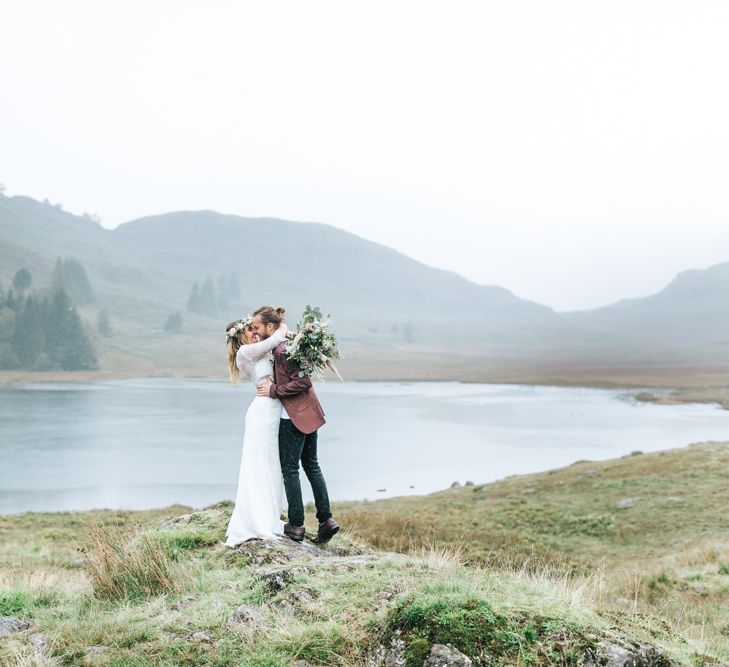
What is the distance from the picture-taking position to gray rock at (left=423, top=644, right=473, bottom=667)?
3.93m

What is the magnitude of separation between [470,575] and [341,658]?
68.9 inches

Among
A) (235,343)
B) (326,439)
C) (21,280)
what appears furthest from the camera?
(21,280)

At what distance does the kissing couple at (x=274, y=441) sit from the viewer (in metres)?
7.31

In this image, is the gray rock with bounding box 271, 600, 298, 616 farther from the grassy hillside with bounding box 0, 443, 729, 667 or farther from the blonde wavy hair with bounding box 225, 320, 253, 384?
the blonde wavy hair with bounding box 225, 320, 253, 384

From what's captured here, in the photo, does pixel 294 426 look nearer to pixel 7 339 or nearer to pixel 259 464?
pixel 259 464

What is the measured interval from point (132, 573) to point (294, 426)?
2203 mm

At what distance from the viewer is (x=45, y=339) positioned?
110 metres

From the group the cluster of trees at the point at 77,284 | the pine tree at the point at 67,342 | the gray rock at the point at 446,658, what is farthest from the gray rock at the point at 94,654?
the cluster of trees at the point at 77,284

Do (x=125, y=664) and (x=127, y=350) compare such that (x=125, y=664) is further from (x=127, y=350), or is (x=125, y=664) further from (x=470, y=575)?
(x=127, y=350)

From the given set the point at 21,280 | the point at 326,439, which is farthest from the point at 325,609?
the point at 21,280

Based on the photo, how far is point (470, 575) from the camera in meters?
5.59

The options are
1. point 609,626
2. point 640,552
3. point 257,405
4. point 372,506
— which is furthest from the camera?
point 372,506

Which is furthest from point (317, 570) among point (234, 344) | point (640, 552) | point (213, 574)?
point (640, 552)

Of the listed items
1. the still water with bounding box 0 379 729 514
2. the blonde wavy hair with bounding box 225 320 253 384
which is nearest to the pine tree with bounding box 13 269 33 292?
the still water with bounding box 0 379 729 514
